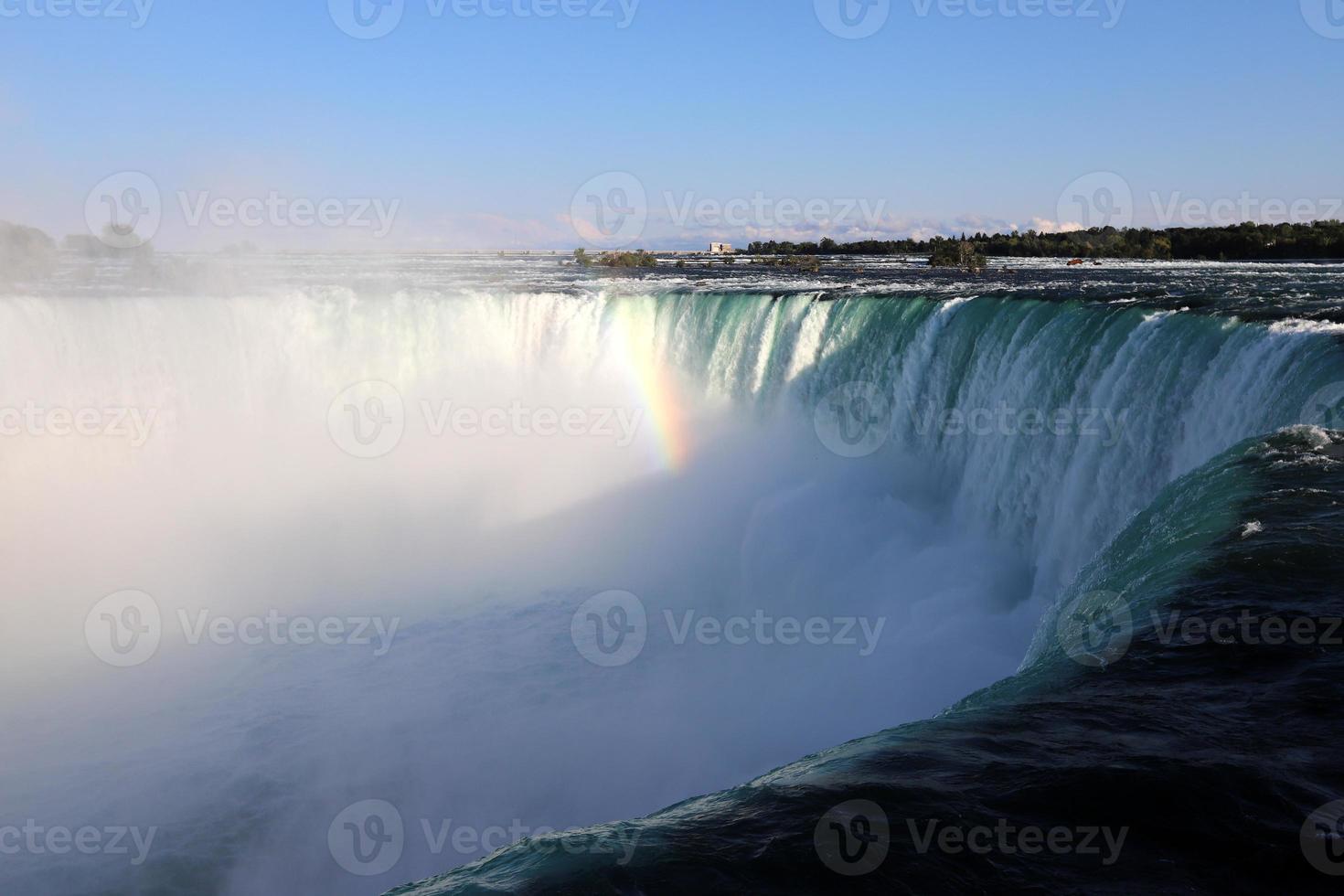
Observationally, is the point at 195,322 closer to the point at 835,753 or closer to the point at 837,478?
the point at 837,478

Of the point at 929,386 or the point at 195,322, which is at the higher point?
the point at 195,322

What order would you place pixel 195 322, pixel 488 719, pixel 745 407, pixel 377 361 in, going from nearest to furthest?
pixel 488 719, pixel 745 407, pixel 195 322, pixel 377 361

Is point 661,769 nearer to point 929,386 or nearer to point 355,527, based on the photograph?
point 929,386

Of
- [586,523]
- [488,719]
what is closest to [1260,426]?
[488,719]

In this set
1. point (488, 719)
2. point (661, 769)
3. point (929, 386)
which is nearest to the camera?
point (661, 769)

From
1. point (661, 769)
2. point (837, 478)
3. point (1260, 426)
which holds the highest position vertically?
point (1260, 426)

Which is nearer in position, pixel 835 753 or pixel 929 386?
pixel 835 753

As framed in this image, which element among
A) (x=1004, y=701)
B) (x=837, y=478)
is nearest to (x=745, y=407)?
(x=837, y=478)
